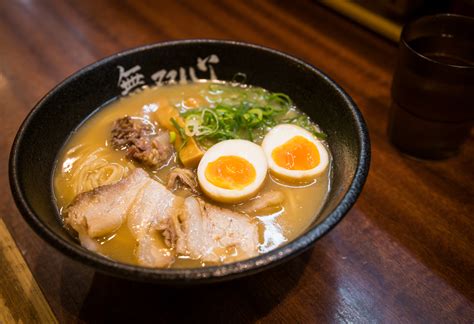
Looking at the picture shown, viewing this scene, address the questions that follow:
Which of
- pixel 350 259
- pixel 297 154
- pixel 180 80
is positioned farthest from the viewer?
pixel 180 80

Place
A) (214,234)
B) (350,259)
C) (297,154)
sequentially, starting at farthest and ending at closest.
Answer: (297,154), (350,259), (214,234)

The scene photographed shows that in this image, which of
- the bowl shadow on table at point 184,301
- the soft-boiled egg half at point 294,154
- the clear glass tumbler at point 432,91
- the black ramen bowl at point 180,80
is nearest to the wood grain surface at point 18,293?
the bowl shadow on table at point 184,301

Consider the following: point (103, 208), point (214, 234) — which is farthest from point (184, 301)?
point (103, 208)

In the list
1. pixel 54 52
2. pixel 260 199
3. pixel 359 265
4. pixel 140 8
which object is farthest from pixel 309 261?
pixel 140 8

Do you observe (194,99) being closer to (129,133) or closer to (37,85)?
(129,133)

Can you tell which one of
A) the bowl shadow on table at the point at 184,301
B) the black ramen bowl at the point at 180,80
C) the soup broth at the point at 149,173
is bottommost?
the bowl shadow on table at the point at 184,301

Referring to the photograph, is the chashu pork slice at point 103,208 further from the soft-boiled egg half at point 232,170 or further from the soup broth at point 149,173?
the soft-boiled egg half at point 232,170

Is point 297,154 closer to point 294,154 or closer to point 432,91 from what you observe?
point 294,154
